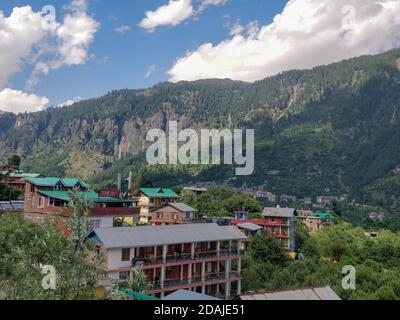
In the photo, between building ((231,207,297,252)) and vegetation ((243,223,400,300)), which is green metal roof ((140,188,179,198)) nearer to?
building ((231,207,297,252))

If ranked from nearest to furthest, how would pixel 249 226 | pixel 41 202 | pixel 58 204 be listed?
pixel 58 204 < pixel 41 202 < pixel 249 226

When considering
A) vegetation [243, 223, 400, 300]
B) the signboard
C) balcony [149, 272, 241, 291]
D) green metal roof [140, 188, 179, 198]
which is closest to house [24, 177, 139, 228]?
the signboard

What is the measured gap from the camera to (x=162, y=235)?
40562mm

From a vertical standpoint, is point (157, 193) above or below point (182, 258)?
above

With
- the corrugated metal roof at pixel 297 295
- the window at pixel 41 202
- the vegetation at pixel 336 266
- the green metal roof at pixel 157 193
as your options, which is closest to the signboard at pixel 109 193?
the window at pixel 41 202

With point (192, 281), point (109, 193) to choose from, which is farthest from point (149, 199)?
point (192, 281)

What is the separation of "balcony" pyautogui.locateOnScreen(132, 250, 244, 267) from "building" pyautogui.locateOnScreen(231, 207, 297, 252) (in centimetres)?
2214

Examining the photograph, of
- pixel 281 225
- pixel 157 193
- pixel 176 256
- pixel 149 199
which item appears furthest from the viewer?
pixel 157 193

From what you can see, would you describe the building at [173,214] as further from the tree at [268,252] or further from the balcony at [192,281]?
the balcony at [192,281]

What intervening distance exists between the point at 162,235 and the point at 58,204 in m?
15.8

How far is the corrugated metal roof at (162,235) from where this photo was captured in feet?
119

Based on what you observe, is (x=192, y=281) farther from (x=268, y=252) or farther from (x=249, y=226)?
(x=249, y=226)

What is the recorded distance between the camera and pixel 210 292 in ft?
143
